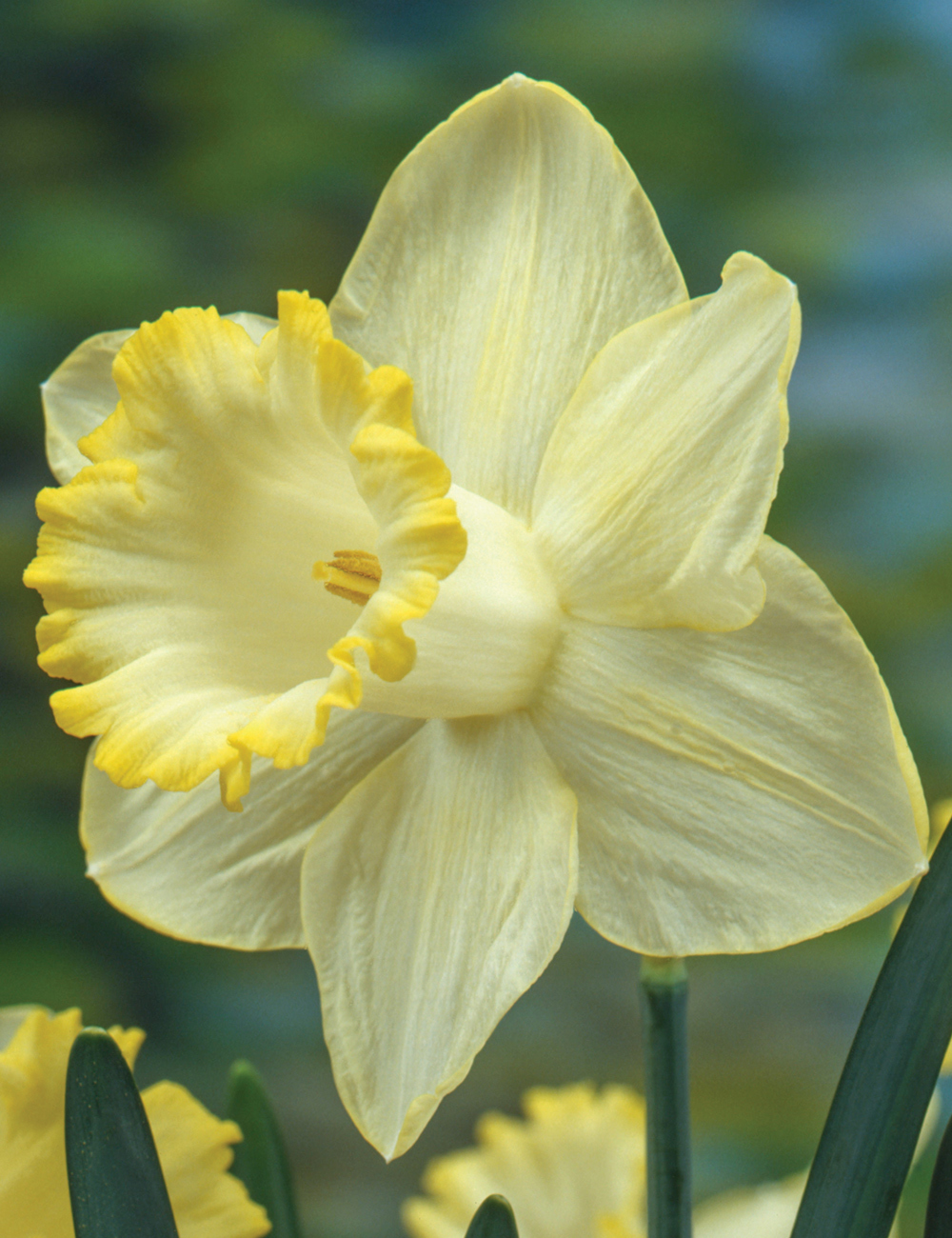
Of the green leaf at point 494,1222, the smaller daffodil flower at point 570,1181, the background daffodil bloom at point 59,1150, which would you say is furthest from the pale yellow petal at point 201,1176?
the smaller daffodil flower at point 570,1181

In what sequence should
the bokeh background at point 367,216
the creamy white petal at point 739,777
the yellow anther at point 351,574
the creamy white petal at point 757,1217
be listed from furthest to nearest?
the bokeh background at point 367,216
the creamy white petal at point 757,1217
the yellow anther at point 351,574
the creamy white petal at point 739,777

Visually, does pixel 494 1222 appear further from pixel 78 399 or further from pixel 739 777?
pixel 78 399

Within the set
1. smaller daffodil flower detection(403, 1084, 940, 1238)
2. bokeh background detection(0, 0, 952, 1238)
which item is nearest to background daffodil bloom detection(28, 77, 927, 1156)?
smaller daffodil flower detection(403, 1084, 940, 1238)

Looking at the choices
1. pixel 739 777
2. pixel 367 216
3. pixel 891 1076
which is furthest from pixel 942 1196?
pixel 367 216

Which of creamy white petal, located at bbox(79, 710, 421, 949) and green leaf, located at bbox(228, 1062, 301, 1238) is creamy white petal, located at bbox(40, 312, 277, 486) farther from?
green leaf, located at bbox(228, 1062, 301, 1238)

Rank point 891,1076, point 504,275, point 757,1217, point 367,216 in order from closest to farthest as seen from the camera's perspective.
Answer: point 891,1076 → point 504,275 → point 757,1217 → point 367,216

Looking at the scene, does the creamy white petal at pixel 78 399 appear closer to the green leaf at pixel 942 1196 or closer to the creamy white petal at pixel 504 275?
the creamy white petal at pixel 504 275

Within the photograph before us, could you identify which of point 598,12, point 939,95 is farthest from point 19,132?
point 939,95
